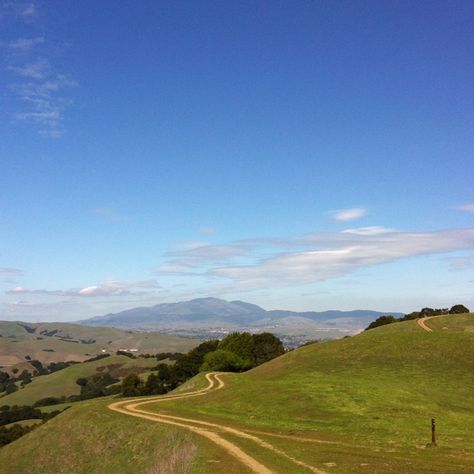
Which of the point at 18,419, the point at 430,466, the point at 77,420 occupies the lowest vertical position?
the point at 18,419

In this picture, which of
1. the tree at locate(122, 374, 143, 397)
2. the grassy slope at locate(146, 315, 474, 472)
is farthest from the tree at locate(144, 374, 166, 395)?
the grassy slope at locate(146, 315, 474, 472)

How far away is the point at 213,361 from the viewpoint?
11450cm

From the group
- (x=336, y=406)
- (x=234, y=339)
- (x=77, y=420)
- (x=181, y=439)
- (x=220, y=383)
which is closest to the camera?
(x=181, y=439)

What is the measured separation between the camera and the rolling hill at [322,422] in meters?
27.4

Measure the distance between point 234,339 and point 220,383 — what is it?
65.7 m

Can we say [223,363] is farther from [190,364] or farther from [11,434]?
[11,434]

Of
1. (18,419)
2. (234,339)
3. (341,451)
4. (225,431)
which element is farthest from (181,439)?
(18,419)

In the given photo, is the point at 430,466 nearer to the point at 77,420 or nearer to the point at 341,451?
the point at 341,451

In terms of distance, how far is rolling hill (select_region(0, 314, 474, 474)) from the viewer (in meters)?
27.4

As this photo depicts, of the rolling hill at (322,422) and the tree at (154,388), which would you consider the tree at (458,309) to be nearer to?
the rolling hill at (322,422)

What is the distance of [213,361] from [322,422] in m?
76.8

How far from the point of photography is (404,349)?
245ft

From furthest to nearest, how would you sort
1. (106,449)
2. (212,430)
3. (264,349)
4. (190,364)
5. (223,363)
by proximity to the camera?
(264,349) < (190,364) < (223,363) < (106,449) < (212,430)

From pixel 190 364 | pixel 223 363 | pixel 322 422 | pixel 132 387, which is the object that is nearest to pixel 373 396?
pixel 322 422
